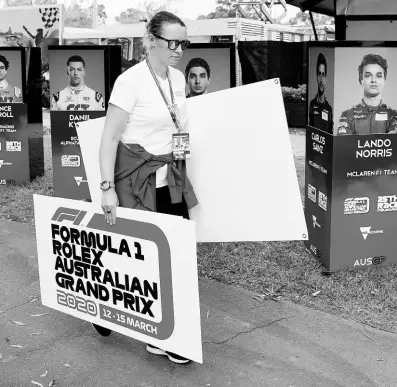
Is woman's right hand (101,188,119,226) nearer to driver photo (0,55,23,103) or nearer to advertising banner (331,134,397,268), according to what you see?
advertising banner (331,134,397,268)

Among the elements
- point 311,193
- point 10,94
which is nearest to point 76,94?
point 10,94

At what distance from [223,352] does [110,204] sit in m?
1.15

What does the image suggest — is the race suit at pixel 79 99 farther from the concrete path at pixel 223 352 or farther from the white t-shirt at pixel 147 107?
the white t-shirt at pixel 147 107

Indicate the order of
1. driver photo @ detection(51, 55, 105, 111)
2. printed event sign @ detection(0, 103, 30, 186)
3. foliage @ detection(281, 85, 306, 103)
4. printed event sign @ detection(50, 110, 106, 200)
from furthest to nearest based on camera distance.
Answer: foliage @ detection(281, 85, 306, 103) → printed event sign @ detection(0, 103, 30, 186) → printed event sign @ detection(50, 110, 106, 200) → driver photo @ detection(51, 55, 105, 111)

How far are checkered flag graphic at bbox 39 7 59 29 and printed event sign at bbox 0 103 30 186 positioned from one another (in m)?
14.0

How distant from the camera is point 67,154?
773 cm

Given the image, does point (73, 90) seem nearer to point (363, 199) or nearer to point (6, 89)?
point (6, 89)

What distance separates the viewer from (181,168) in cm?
369

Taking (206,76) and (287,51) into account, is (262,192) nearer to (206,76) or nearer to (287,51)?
(206,76)

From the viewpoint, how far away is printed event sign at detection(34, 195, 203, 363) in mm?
3299

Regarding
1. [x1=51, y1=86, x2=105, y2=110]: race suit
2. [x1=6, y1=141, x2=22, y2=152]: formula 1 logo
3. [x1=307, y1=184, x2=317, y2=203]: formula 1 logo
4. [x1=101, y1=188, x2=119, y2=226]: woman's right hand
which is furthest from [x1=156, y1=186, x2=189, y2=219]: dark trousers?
[x1=6, y1=141, x2=22, y2=152]: formula 1 logo

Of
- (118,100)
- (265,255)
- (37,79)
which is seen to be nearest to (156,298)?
(118,100)

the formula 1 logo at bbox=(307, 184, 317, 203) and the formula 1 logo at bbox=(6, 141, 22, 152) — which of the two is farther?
the formula 1 logo at bbox=(6, 141, 22, 152)

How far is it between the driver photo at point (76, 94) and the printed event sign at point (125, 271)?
3765 mm
